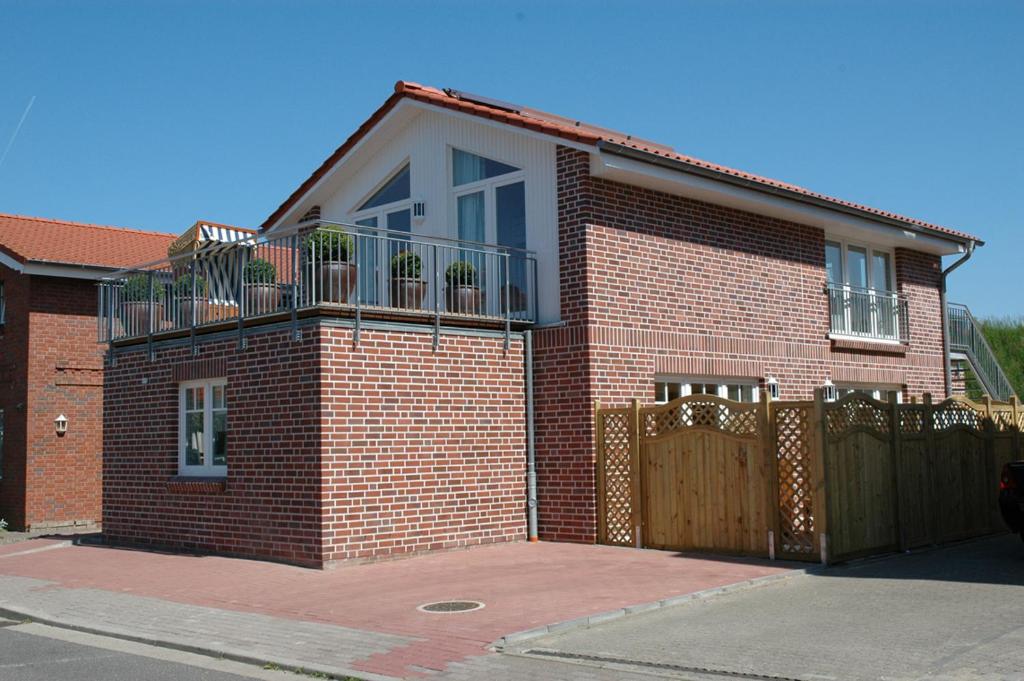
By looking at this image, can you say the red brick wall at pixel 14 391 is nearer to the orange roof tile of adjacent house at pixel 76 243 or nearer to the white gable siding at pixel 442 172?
the orange roof tile of adjacent house at pixel 76 243

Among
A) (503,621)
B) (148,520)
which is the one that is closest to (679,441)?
(503,621)

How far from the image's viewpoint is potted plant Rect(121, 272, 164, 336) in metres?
16.0

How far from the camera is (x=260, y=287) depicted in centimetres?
1401

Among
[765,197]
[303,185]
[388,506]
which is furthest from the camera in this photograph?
[303,185]

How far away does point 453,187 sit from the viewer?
16.8 metres

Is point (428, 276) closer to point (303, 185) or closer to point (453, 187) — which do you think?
point (453, 187)

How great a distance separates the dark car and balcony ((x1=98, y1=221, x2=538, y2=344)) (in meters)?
6.41

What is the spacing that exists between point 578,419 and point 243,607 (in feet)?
18.8

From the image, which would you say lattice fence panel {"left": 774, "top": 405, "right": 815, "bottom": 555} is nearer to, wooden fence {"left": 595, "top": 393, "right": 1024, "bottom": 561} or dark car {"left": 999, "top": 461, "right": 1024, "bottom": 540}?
wooden fence {"left": 595, "top": 393, "right": 1024, "bottom": 561}

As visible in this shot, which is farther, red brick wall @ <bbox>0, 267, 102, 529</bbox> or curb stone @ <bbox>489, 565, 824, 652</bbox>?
red brick wall @ <bbox>0, 267, 102, 529</bbox>

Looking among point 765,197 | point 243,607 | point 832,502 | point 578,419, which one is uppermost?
point 765,197

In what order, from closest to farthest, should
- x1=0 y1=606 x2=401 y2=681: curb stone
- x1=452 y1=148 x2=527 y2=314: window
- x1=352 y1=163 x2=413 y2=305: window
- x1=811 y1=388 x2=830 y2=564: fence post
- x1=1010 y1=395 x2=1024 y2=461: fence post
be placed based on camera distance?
x1=0 y1=606 x2=401 y2=681: curb stone, x1=811 y1=388 x2=830 y2=564: fence post, x1=452 y1=148 x2=527 y2=314: window, x1=1010 y1=395 x2=1024 y2=461: fence post, x1=352 y1=163 x2=413 y2=305: window

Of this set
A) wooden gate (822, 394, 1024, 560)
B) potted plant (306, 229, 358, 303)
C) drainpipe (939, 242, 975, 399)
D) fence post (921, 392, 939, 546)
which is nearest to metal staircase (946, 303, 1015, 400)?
drainpipe (939, 242, 975, 399)

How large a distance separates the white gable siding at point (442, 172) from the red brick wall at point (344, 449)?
165cm
